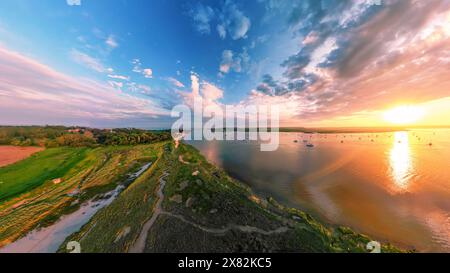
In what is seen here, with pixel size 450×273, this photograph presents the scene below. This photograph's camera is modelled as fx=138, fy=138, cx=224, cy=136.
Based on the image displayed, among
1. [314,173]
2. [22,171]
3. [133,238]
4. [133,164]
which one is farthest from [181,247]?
[22,171]

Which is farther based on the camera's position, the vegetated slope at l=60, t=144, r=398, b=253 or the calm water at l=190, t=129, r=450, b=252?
the calm water at l=190, t=129, r=450, b=252

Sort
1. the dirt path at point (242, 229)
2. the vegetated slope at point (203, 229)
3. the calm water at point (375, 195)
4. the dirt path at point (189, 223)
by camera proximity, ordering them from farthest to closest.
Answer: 1. the calm water at point (375, 195)
2. the dirt path at point (242, 229)
3. the dirt path at point (189, 223)
4. the vegetated slope at point (203, 229)

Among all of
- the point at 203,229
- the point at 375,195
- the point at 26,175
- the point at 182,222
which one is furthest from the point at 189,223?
the point at 26,175

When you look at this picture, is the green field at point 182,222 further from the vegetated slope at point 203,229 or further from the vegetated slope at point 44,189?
the vegetated slope at point 44,189

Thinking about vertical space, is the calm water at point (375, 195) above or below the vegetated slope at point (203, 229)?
below

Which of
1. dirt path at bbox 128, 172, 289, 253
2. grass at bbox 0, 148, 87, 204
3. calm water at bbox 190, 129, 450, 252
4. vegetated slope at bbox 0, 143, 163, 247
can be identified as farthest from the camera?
grass at bbox 0, 148, 87, 204

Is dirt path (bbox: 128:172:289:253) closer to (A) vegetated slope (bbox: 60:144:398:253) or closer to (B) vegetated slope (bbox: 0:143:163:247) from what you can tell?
(A) vegetated slope (bbox: 60:144:398:253)

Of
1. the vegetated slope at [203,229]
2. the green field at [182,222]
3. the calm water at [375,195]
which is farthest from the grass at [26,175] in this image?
the calm water at [375,195]

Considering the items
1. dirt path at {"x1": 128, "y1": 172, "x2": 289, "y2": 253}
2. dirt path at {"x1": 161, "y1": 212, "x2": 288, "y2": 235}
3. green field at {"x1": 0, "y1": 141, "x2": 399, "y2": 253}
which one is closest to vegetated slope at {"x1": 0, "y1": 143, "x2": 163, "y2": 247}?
green field at {"x1": 0, "y1": 141, "x2": 399, "y2": 253}

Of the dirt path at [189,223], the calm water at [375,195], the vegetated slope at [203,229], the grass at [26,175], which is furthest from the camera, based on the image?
the grass at [26,175]
